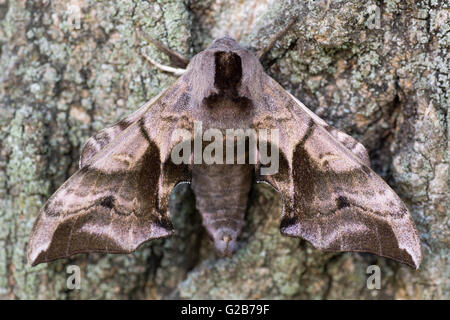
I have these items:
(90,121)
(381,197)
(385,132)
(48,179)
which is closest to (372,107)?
(385,132)

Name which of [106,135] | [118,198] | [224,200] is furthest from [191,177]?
[106,135]

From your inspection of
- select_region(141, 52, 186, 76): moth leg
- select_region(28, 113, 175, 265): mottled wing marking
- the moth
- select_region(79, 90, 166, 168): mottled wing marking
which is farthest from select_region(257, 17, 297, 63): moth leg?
select_region(28, 113, 175, 265): mottled wing marking

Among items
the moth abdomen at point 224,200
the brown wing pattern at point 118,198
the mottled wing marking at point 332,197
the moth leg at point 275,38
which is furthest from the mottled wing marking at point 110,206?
the moth leg at point 275,38

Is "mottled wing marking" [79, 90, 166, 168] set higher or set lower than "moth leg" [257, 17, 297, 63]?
lower

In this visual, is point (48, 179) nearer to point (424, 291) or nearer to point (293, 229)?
point (293, 229)

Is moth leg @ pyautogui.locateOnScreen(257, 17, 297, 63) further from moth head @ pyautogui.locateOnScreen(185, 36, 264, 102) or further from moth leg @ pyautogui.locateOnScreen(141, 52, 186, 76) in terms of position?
moth leg @ pyautogui.locateOnScreen(141, 52, 186, 76)

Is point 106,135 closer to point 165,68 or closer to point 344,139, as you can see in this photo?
point 165,68
